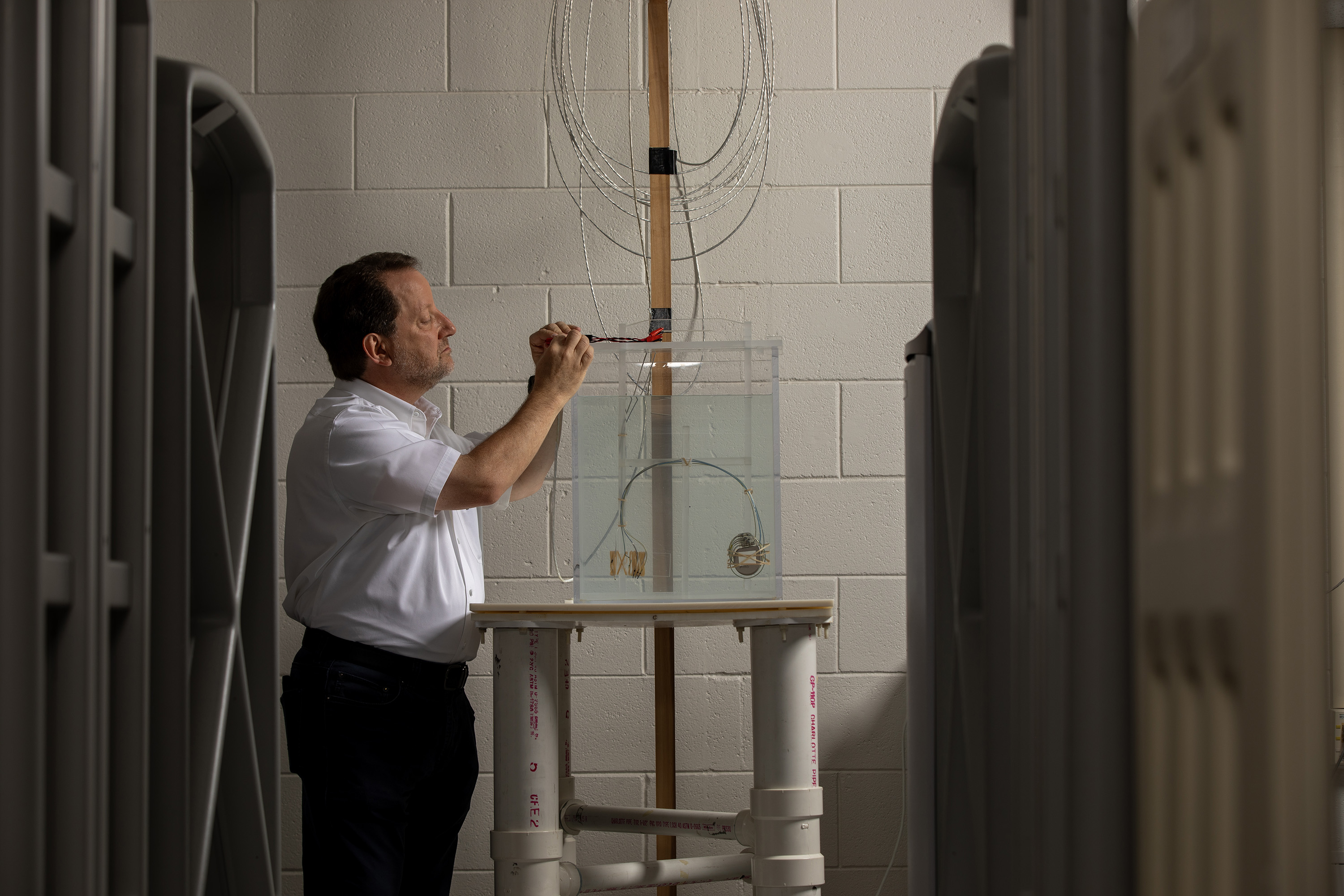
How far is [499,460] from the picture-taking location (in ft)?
5.34

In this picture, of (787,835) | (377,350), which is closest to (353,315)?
(377,350)

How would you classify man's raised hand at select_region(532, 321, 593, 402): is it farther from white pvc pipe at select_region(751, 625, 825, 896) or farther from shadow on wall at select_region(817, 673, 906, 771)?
shadow on wall at select_region(817, 673, 906, 771)

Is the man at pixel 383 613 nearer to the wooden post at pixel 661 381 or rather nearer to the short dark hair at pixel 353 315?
the short dark hair at pixel 353 315

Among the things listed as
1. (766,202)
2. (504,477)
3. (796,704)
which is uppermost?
(766,202)

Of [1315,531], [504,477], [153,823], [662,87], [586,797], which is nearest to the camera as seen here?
[1315,531]

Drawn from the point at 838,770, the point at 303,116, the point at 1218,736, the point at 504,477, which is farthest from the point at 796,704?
the point at 303,116

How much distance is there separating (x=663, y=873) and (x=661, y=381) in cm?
80

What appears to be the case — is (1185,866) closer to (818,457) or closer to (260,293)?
(260,293)

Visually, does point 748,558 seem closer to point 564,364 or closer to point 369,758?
point 564,364

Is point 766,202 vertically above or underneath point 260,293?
above

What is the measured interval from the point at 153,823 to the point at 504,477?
34.5 inches

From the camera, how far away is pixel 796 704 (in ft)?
4.98

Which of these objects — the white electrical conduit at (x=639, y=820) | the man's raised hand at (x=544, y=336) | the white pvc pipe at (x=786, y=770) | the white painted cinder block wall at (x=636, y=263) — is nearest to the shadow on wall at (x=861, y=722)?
the white painted cinder block wall at (x=636, y=263)

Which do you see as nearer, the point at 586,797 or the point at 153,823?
the point at 153,823
